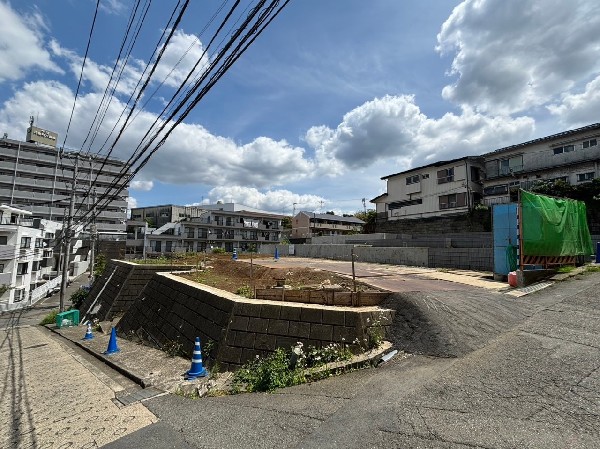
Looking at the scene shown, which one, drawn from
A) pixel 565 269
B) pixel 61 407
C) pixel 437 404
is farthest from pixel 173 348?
pixel 565 269

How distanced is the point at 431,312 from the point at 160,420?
546 centimetres

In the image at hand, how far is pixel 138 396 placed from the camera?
5785 mm

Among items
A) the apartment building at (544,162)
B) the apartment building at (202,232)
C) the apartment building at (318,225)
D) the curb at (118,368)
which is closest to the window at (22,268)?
the apartment building at (202,232)

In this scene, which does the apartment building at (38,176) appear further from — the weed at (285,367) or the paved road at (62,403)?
the weed at (285,367)

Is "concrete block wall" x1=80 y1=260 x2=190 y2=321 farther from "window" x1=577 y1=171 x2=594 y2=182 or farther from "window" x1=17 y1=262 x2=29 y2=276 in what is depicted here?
"window" x1=577 y1=171 x2=594 y2=182

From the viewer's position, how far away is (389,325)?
6.72 metres

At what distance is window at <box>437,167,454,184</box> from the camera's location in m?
29.6

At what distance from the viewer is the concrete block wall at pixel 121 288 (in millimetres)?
15281

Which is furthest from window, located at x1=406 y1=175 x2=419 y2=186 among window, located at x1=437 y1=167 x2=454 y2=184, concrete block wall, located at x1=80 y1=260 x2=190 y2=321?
concrete block wall, located at x1=80 y1=260 x2=190 y2=321

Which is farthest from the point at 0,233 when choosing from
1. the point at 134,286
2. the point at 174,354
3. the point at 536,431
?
the point at 536,431

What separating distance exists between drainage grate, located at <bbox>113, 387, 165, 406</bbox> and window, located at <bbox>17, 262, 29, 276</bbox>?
3636 cm

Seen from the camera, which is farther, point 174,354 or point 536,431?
point 174,354

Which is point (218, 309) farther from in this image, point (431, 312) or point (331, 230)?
point (331, 230)

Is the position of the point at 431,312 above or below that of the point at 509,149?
below
